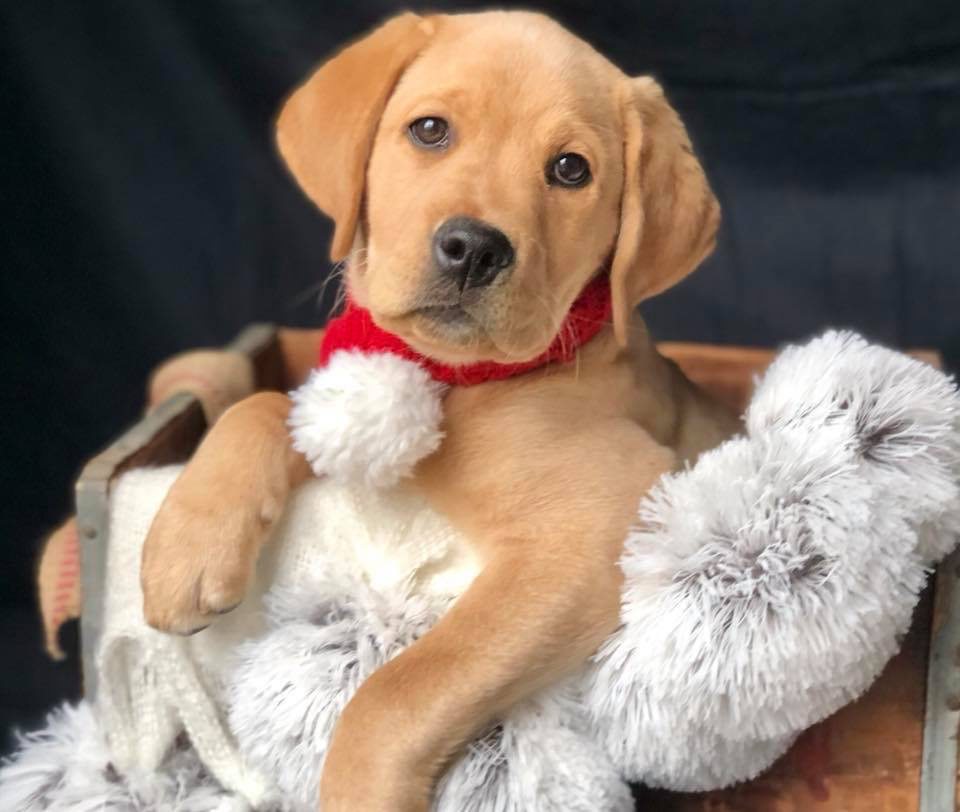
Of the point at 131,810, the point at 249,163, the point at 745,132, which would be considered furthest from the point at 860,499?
the point at 249,163

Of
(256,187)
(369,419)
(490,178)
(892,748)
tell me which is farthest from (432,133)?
(256,187)

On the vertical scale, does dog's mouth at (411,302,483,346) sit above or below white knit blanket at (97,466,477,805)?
above

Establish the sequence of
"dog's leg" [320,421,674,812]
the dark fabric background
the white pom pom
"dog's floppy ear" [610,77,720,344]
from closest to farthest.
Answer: "dog's leg" [320,421,674,812], the white pom pom, "dog's floppy ear" [610,77,720,344], the dark fabric background

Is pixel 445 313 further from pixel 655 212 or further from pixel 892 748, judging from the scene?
pixel 892 748

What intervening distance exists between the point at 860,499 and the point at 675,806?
0.51 m

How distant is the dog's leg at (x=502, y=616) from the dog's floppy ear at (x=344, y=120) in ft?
1.16

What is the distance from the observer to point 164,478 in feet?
5.09

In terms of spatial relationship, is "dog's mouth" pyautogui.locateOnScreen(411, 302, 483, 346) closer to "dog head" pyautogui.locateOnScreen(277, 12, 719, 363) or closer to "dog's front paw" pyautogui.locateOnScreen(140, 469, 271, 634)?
"dog head" pyautogui.locateOnScreen(277, 12, 719, 363)

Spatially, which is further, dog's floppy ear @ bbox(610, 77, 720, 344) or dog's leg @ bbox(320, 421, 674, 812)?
dog's floppy ear @ bbox(610, 77, 720, 344)

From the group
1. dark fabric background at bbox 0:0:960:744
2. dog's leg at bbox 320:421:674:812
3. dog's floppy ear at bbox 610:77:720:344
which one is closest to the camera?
dog's leg at bbox 320:421:674:812

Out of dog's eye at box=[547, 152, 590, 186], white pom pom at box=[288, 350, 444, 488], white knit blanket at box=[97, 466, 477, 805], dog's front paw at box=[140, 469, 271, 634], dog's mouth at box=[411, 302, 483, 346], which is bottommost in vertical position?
white knit blanket at box=[97, 466, 477, 805]

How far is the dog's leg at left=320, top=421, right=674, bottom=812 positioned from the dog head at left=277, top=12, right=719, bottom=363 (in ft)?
0.51

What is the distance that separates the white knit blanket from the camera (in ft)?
4.71

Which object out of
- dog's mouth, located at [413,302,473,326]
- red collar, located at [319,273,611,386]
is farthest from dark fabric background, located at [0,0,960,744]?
dog's mouth, located at [413,302,473,326]
